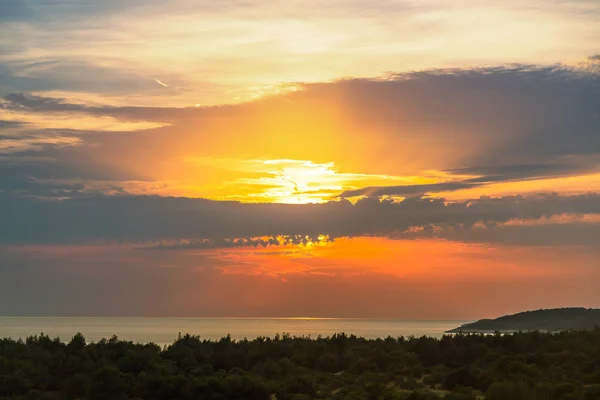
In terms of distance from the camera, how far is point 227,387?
48469 millimetres

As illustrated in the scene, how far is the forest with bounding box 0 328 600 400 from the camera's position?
47.7 meters

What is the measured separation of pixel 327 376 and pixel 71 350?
20.8m

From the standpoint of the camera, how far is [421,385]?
172 feet

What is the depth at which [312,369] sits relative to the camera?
207 ft

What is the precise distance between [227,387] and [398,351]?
22000 mm

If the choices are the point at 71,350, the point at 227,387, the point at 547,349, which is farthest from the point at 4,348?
the point at 547,349

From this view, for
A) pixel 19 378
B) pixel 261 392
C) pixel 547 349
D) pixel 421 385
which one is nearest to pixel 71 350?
pixel 19 378

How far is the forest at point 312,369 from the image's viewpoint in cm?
4769

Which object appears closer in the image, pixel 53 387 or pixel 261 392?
pixel 261 392

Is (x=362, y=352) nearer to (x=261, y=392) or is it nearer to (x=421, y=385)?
(x=421, y=385)

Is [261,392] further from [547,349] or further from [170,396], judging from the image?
[547,349]

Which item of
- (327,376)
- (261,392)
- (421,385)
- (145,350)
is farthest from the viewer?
(145,350)

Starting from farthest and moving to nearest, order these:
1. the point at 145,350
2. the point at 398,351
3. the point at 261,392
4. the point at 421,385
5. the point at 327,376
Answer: the point at 398,351
the point at 145,350
the point at 327,376
the point at 421,385
the point at 261,392

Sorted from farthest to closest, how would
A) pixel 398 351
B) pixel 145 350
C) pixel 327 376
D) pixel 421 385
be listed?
pixel 398 351, pixel 145 350, pixel 327 376, pixel 421 385
